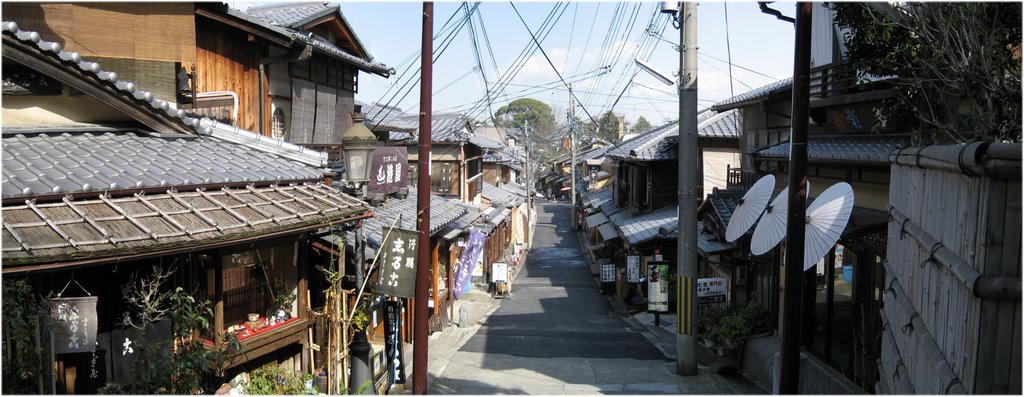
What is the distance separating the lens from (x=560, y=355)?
64.2 feet

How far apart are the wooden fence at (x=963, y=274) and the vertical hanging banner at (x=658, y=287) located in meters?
15.4

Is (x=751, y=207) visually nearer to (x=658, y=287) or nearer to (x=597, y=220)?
(x=658, y=287)

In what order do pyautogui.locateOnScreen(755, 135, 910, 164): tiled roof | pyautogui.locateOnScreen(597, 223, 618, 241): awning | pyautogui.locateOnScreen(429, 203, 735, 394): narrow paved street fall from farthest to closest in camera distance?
pyautogui.locateOnScreen(597, 223, 618, 241): awning
pyautogui.locateOnScreen(429, 203, 735, 394): narrow paved street
pyautogui.locateOnScreen(755, 135, 910, 164): tiled roof

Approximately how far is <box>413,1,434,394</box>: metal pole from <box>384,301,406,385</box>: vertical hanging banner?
357 cm

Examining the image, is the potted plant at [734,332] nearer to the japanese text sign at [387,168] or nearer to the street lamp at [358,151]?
the japanese text sign at [387,168]

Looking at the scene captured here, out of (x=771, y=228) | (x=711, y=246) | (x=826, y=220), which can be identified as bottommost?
(x=711, y=246)

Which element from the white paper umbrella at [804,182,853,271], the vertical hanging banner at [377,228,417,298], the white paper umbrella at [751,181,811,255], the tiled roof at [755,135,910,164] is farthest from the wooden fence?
the vertical hanging banner at [377,228,417,298]

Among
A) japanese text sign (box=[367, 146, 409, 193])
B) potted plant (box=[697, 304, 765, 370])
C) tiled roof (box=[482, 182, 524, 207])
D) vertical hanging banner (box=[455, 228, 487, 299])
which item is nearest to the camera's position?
potted plant (box=[697, 304, 765, 370])

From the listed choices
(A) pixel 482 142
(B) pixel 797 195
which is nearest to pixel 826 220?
(B) pixel 797 195

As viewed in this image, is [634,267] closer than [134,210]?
No

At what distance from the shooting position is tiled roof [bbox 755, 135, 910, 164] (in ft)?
39.0

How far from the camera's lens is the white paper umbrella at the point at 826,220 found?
33.3 ft

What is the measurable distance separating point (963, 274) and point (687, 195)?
12.6 m

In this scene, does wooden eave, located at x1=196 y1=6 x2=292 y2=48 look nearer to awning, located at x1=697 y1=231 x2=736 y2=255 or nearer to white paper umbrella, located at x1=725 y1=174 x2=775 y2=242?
white paper umbrella, located at x1=725 y1=174 x2=775 y2=242
